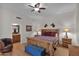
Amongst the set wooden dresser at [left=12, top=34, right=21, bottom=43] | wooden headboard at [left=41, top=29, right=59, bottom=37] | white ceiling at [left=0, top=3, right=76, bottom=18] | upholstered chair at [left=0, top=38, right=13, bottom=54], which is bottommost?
upholstered chair at [left=0, top=38, right=13, bottom=54]

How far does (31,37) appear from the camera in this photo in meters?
1.98

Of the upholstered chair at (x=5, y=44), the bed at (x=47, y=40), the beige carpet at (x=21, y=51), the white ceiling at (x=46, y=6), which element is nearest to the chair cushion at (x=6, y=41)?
the upholstered chair at (x=5, y=44)

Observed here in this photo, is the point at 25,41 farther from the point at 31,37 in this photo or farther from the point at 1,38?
the point at 1,38

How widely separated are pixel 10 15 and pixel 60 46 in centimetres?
103

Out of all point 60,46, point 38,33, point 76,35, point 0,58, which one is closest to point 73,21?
point 76,35

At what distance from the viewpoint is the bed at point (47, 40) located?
1.93 metres

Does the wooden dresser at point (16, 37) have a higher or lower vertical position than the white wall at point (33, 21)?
lower

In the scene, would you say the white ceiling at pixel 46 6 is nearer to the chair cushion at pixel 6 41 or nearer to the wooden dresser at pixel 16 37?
the wooden dresser at pixel 16 37

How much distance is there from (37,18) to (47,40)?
43 centimetres

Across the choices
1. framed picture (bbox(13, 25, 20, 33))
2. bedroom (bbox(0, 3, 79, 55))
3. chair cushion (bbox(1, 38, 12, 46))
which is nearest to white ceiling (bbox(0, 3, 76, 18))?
bedroom (bbox(0, 3, 79, 55))

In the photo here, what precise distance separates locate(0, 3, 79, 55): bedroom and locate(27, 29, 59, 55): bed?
0.23 feet

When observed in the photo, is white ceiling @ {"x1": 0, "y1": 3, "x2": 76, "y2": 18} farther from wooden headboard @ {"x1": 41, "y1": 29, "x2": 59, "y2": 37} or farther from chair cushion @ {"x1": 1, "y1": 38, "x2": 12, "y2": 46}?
chair cushion @ {"x1": 1, "y1": 38, "x2": 12, "y2": 46}

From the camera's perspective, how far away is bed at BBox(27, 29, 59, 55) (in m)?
1.93

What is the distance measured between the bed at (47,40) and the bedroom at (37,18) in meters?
0.07
